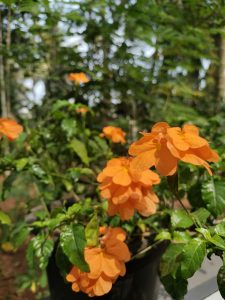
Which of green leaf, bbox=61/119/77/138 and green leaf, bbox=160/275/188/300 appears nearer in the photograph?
green leaf, bbox=160/275/188/300

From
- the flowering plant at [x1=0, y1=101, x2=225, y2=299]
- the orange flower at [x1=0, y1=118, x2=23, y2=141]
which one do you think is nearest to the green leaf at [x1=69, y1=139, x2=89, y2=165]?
the flowering plant at [x1=0, y1=101, x2=225, y2=299]

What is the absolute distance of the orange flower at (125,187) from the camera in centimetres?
71

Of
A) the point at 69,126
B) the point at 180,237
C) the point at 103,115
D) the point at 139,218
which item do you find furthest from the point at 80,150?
the point at 103,115

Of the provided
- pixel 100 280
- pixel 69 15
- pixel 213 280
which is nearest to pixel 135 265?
pixel 213 280

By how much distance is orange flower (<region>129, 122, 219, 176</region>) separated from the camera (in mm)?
559

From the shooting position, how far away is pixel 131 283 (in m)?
1.00

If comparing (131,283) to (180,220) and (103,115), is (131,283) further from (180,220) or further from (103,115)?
(103,115)

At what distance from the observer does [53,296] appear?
1.04 meters

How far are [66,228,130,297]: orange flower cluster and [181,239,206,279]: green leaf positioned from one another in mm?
159

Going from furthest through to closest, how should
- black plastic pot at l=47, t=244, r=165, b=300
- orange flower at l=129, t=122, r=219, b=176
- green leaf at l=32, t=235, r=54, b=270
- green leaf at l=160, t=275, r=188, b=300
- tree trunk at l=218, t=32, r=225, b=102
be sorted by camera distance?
tree trunk at l=218, t=32, r=225, b=102
black plastic pot at l=47, t=244, r=165, b=300
green leaf at l=32, t=235, r=54, b=270
green leaf at l=160, t=275, r=188, b=300
orange flower at l=129, t=122, r=219, b=176

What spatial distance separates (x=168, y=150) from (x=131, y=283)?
0.57 m

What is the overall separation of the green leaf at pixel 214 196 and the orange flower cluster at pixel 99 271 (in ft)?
0.70

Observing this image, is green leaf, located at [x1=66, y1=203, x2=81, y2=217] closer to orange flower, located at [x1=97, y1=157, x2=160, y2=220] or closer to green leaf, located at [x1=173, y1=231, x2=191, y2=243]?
orange flower, located at [x1=97, y1=157, x2=160, y2=220]

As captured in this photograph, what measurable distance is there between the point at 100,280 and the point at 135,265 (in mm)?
326
